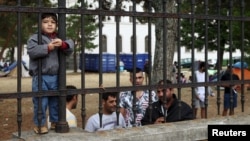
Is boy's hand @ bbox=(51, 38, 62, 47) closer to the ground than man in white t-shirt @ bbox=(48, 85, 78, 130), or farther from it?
farther from it

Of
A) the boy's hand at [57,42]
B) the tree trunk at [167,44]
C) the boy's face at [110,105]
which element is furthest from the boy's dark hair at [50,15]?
the tree trunk at [167,44]

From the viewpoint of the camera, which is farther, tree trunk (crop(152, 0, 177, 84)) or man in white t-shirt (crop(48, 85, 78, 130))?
tree trunk (crop(152, 0, 177, 84))

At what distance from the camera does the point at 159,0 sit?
952cm

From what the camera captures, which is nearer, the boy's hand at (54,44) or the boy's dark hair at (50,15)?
the boy's hand at (54,44)

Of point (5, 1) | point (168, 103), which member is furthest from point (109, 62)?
point (168, 103)

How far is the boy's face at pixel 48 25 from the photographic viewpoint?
151 inches

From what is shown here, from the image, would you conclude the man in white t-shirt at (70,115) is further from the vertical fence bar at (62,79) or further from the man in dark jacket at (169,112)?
the man in dark jacket at (169,112)

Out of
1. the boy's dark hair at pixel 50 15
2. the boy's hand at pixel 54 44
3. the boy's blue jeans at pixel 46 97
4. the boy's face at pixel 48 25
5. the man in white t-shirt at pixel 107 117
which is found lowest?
the man in white t-shirt at pixel 107 117

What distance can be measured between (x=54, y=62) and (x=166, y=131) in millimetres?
1269

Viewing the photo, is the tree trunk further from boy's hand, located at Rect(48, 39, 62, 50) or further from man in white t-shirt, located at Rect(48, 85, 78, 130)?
boy's hand, located at Rect(48, 39, 62, 50)

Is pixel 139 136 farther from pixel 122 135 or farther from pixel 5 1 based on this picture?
pixel 5 1

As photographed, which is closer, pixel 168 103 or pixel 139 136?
pixel 139 136

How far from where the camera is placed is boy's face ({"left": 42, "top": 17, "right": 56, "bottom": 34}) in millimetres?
3826

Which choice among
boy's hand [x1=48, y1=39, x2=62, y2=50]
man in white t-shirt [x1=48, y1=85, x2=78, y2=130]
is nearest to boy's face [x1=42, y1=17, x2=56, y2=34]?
boy's hand [x1=48, y1=39, x2=62, y2=50]
